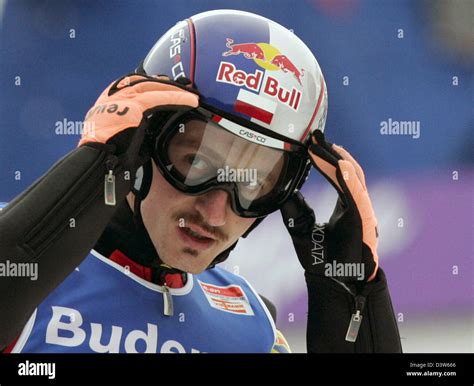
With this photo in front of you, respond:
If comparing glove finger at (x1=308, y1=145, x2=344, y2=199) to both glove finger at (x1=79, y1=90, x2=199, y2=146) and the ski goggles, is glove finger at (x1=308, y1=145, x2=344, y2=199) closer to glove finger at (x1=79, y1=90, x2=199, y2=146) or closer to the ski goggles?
the ski goggles

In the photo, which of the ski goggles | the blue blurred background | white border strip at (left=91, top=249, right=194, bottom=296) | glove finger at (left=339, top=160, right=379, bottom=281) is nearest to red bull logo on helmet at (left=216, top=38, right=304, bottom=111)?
the ski goggles

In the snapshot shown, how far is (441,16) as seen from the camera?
3.72 m

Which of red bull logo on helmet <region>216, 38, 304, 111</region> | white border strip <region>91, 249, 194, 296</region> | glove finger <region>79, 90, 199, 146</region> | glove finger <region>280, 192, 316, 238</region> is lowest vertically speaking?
white border strip <region>91, 249, 194, 296</region>

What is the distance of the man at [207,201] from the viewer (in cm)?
239

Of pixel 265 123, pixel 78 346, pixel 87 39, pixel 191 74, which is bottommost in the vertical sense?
pixel 78 346

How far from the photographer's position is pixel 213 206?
8.31 ft

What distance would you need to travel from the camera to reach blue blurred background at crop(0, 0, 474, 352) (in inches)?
139

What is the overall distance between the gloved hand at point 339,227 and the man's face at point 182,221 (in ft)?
1.22

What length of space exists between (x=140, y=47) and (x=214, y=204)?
133 cm
